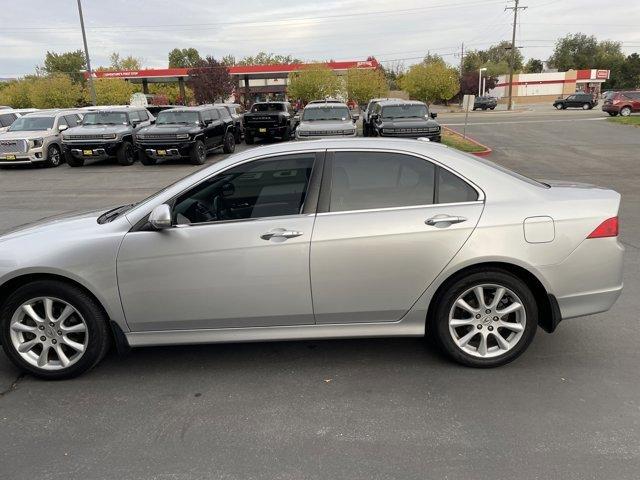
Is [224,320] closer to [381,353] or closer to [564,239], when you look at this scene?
[381,353]

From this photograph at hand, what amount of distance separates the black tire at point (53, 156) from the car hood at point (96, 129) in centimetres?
123

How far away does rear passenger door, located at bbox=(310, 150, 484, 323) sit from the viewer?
349cm

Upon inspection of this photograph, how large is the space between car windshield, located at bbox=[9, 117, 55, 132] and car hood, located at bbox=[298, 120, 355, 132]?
364 inches

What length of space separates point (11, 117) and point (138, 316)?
23171 mm

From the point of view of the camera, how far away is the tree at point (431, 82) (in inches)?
1804

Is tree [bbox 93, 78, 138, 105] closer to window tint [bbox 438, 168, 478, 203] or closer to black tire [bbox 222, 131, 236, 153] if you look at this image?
black tire [bbox 222, 131, 236, 153]

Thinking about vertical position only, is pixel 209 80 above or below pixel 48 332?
above

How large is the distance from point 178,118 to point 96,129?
9.08 feet

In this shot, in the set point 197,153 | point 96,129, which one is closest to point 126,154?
point 96,129

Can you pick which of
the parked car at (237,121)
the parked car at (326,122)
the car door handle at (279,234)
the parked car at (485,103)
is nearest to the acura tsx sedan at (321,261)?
the car door handle at (279,234)

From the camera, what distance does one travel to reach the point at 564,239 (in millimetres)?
3551

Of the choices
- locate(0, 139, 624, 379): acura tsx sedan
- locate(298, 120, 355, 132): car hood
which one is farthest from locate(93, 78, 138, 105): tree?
locate(0, 139, 624, 379): acura tsx sedan

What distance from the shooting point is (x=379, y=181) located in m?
3.68

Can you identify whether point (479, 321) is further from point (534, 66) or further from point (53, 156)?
point (534, 66)
